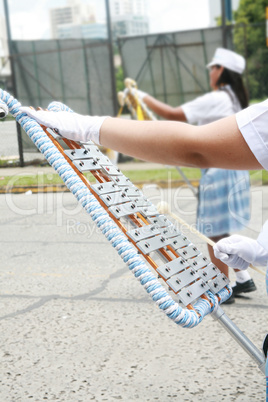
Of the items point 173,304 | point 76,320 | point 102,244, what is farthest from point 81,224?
point 173,304

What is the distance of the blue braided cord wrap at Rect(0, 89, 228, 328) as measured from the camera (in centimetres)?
142

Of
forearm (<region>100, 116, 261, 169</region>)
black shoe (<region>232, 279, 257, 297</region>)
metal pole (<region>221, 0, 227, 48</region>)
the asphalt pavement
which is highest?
metal pole (<region>221, 0, 227, 48</region>)

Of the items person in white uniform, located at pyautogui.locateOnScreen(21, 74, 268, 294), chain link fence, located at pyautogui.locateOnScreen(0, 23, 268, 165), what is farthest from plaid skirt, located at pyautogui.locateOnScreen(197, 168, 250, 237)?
chain link fence, located at pyautogui.locateOnScreen(0, 23, 268, 165)

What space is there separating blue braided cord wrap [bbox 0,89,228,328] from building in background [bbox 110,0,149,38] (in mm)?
8181

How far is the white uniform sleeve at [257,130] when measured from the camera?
1229mm

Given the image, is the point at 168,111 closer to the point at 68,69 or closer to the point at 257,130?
the point at 257,130

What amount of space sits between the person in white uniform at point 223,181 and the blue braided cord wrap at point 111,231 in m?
1.77

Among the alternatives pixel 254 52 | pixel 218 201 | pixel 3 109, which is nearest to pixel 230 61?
pixel 218 201

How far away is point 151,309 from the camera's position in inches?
123

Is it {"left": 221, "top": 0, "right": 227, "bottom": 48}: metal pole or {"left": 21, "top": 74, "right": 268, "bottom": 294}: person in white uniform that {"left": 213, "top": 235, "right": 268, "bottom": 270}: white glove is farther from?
{"left": 221, "top": 0, "right": 227, "bottom": 48}: metal pole

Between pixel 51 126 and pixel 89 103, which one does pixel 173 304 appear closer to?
pixel 51 126

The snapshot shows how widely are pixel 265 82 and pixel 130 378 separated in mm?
7582

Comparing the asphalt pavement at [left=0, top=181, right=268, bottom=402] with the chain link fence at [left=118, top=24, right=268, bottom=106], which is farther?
the chain link fence at [left=118, top=24, right=268, bottom=106]

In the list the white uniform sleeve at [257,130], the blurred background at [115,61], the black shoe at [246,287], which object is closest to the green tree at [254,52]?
the blurred background at [115,61]
